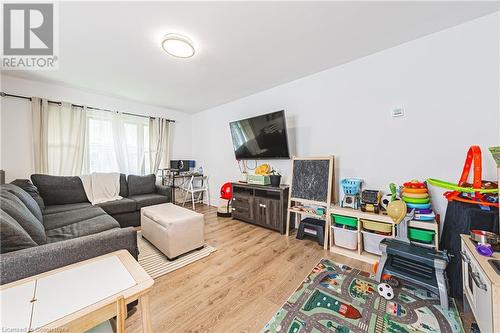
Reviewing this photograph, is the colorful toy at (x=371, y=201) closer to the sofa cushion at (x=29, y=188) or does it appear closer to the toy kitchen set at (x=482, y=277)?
the toy kitchen set at (x=482, y=277)

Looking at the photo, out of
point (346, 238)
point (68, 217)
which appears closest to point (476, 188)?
point (346, 238)

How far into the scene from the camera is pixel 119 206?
9.45ft

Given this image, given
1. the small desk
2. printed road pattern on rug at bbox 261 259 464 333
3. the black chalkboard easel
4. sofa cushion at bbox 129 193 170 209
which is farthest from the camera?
sofa cushion at bbox 129 193 170 209

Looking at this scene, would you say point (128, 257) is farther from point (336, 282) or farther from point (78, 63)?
point (78, 63)

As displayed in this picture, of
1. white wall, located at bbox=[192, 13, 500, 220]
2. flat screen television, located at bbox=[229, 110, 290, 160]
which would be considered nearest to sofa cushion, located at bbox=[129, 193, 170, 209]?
flat screen television, located at bbox=[229, 110, 290, 160]

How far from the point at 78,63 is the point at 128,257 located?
275 cm

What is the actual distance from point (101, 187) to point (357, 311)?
151 inches

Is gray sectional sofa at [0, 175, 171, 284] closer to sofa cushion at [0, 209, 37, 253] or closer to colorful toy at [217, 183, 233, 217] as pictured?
sofa cushion at [0, 209, 37, 253]

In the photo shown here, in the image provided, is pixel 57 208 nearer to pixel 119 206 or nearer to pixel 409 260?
pixel 119 206

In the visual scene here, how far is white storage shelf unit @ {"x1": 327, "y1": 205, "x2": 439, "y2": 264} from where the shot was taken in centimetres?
167

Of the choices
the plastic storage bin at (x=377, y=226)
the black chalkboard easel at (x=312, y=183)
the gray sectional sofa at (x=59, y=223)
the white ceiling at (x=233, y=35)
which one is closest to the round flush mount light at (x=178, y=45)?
the white ceiling at (x=233, y=35)

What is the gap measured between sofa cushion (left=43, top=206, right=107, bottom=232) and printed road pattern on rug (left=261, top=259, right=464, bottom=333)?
229 cm

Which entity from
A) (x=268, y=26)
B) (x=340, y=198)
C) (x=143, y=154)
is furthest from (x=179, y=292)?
(x=143, y=154)

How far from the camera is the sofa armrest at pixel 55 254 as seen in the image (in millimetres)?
924
